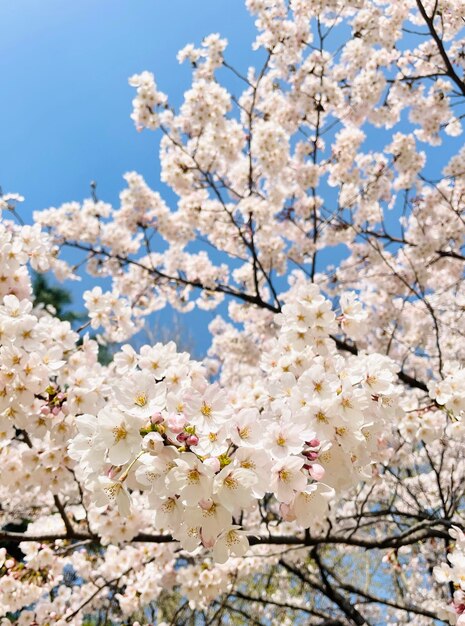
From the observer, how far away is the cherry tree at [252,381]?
4.55ft

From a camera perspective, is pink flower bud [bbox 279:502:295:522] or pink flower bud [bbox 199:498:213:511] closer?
pink flower bud [bbox 199:498:213:511]

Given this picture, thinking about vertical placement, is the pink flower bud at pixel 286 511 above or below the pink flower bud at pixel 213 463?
below

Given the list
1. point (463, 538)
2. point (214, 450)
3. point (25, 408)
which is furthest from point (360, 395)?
point (25, 408)

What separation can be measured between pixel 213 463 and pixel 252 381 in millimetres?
1663

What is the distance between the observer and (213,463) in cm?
126

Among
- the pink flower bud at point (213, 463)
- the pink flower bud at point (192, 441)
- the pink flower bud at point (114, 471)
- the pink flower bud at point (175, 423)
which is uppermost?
the pink flower bud at point (175, 423)

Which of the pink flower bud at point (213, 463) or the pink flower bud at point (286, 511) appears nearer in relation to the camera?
the pink flower bud at point (213, 463)

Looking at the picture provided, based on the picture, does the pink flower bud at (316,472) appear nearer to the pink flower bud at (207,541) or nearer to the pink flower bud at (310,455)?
the pink flower bud at (310,455)

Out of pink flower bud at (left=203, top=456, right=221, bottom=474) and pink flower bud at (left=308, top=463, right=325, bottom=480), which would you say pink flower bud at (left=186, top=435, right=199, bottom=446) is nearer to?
pink flower bud at (left=203, top=456, right=221, bottom=474)

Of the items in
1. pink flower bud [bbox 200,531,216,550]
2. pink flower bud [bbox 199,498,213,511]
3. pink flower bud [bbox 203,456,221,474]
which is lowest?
pink flower bud [bbox 200,531,216,550]

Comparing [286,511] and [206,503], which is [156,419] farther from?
[286,511]

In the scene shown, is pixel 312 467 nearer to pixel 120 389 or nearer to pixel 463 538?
pixel 120 389

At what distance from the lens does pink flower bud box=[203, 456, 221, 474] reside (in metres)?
1.26

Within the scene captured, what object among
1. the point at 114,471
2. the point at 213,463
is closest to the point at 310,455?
the point at 213,463
